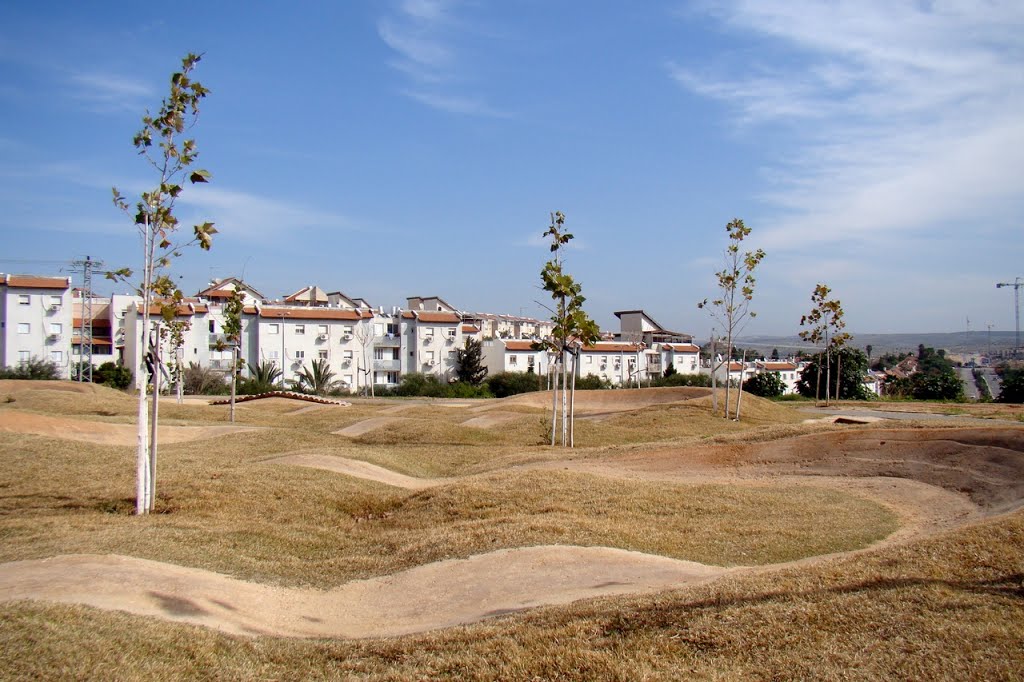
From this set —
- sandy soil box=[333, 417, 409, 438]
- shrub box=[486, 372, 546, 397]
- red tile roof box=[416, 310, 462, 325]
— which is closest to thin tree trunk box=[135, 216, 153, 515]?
sandy soil box=[333, 417, 409, 438]

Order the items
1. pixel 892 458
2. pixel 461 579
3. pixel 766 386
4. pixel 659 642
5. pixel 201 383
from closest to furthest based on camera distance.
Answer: pixel 659 642 → pixel 461 579 → pixel 892 458 → pixel 201 383 → pixel 766 386

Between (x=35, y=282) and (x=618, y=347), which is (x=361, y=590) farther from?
(x=618, y=347)

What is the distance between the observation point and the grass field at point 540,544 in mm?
5957

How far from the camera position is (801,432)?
21125 mm

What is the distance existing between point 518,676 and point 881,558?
4.74m

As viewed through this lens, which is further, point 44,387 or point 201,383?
point 201,383

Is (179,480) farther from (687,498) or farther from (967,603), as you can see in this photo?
(967,603)

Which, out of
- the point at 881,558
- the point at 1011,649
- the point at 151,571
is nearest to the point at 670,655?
the point at 1011,649

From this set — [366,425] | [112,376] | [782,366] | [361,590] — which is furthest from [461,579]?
[782,366]

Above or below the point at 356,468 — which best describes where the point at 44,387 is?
above

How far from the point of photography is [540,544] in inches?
432

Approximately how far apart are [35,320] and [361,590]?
6065 cm

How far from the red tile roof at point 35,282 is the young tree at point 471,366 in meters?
A: 32.3

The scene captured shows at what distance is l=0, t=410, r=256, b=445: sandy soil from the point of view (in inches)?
811
